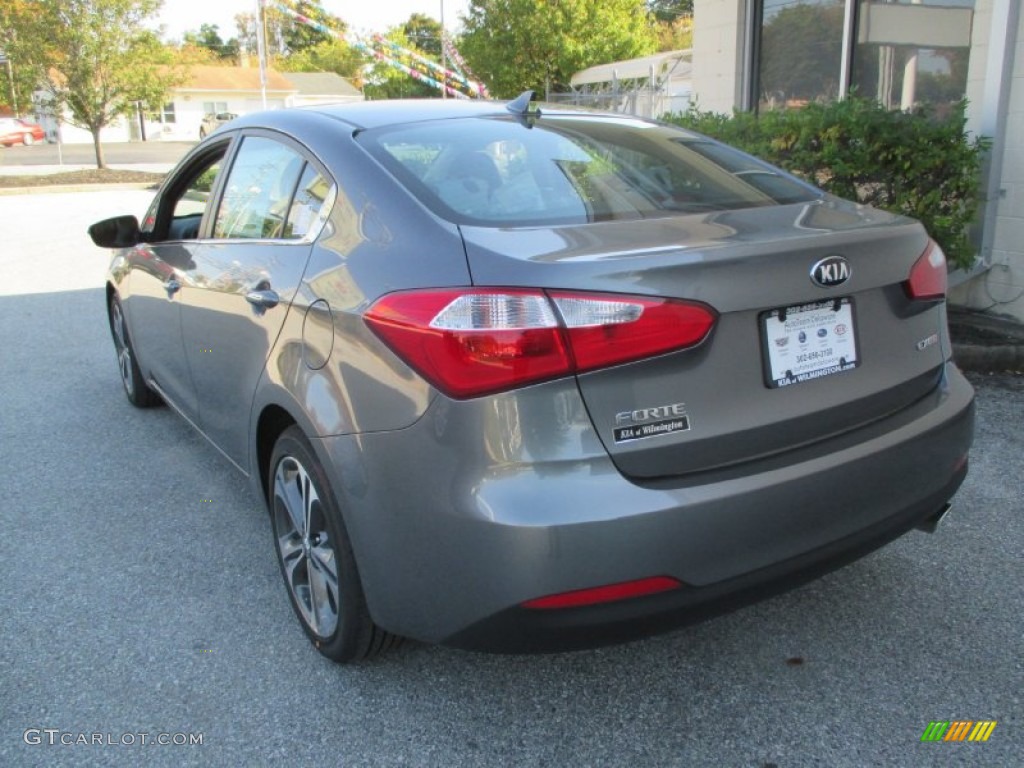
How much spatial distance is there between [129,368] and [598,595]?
4.00m

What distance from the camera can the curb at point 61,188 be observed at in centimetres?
2109

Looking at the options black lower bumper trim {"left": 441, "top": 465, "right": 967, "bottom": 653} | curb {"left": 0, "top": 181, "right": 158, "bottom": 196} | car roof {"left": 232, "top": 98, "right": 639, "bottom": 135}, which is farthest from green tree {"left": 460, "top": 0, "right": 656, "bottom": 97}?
black lower bumper trim {"left": 441, "top": 465, "right": 967, "bottom": 653}

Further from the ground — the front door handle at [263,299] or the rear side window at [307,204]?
the rear side window at [307,204]

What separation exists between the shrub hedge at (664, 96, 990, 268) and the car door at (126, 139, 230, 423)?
3745 mm

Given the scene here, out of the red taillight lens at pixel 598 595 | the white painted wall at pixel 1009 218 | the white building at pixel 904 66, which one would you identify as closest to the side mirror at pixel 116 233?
the red taillight lens at pixel 598 595

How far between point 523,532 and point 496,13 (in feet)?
98.0

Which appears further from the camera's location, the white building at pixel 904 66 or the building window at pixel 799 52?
the building window at pixel 799 52

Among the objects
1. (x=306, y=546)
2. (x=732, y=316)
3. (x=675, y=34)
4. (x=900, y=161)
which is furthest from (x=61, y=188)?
(x=675, y=34)

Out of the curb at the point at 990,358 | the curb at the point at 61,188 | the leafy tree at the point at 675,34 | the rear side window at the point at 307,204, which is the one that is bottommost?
the curb at the point at 990,358

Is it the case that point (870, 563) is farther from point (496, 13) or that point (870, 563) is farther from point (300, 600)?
point (496, 13)

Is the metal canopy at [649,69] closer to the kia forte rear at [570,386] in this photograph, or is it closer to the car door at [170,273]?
the car door at [170,273]

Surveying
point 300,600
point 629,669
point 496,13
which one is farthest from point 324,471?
point 496,13

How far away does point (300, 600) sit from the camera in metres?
2.82

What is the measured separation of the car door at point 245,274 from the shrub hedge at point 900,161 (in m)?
3.78
